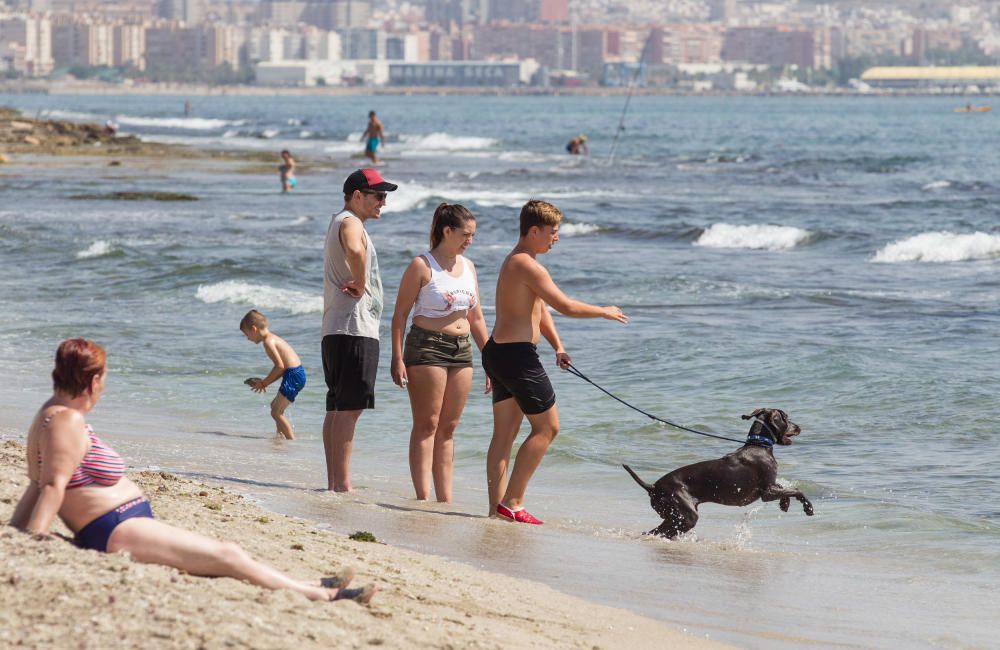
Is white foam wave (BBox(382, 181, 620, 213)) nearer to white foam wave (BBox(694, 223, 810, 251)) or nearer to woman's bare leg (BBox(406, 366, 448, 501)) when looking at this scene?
white foam wave (BBox(694, 223, 810, 251))

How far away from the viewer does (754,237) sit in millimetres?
→ 24000

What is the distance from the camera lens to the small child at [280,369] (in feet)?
29.9

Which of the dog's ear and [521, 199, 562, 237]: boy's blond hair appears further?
the dog's ear

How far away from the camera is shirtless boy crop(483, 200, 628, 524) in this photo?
646cm

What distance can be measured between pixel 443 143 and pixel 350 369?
191ft

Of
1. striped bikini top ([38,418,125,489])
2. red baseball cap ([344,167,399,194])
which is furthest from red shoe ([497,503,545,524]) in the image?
striped bikini top ([38,418,125,489])

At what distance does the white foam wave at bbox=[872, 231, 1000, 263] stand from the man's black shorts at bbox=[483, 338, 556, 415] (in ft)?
50.7

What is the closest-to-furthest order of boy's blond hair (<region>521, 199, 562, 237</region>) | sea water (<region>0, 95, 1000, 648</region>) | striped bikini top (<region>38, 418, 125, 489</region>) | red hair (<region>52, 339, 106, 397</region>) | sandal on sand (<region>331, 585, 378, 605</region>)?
red hair (<region>52, 339, 106, 397</region>), striped bikini top (<region>38, 418, 125, 489</region>), sandal on sand (<region>331, 585, 378, 605</region>), sea water (<region>0, 95, 1000, 648</region>), boy's blond hair (<region>521, 199, 562, 237</region>)

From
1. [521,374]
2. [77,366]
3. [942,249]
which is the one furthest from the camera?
[942,249]

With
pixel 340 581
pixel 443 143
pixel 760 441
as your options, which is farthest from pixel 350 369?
pixel 443 143

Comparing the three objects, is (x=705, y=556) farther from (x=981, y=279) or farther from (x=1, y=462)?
(x=981, y=279)

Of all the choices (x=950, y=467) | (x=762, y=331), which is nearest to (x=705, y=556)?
(x=950, y=467)

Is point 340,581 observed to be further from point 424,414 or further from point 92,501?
point 424,414

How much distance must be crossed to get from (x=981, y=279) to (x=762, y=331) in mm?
6206
